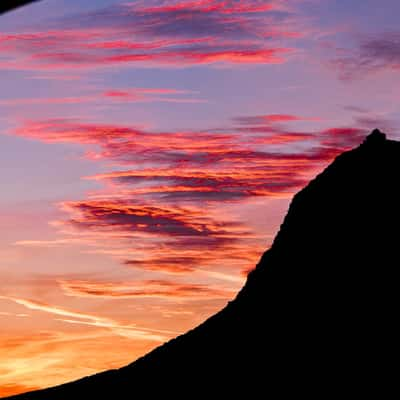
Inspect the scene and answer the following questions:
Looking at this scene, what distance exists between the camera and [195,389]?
1693 inches

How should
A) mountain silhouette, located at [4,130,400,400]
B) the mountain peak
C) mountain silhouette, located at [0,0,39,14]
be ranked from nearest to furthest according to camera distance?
mountain silhouette, located at [0,0,39,14], mountain silhouette, located at [4,130,400,400], the mountain peak

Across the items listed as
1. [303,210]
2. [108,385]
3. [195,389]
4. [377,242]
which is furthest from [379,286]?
[108,385]

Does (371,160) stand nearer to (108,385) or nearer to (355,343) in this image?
(355,343)

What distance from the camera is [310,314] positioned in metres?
46.0

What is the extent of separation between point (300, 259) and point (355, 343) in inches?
279

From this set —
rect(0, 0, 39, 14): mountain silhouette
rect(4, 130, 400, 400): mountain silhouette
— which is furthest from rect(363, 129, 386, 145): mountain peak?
rect(0, 0, 39, 14): mountain silhouette

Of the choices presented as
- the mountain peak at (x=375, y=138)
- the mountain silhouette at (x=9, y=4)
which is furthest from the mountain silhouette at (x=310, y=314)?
the mountain silhouette at (x=9, y=4)

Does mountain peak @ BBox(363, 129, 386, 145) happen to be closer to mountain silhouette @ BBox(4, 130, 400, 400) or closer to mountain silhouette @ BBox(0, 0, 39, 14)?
mountain silhouette @ BBox(4, 130, 400, 400)

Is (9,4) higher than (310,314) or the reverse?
higher

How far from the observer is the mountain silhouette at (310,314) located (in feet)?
137

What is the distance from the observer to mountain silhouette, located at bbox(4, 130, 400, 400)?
41719mm

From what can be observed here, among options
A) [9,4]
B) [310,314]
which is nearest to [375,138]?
[310,314]

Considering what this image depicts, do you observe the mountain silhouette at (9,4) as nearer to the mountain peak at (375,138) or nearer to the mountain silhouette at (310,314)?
the mountain silhouette at (310,314)

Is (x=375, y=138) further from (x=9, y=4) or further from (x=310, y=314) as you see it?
(x=9, y=4)
